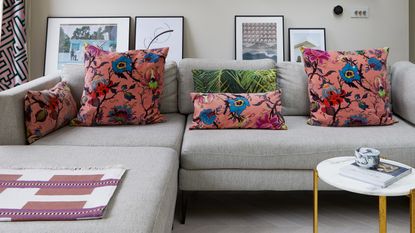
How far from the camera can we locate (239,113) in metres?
2.33

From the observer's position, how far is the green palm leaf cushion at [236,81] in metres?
2.52

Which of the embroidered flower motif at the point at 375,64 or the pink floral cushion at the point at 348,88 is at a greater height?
the embroidered flower motif at the point at 375,64

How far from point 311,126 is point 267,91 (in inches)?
13.3

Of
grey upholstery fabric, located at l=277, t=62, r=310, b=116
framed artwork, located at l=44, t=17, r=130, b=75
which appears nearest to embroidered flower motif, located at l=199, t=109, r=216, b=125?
grey upholstery fabric, located at l=277, t=62, r=310, b=116

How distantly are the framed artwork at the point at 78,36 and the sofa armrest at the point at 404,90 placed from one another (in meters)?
1.97

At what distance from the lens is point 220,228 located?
206 cm

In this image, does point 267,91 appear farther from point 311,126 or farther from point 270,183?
point 270,183

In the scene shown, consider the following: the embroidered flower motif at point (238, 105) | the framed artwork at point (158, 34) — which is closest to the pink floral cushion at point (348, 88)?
the embroidered flower motif at point (238, 105)

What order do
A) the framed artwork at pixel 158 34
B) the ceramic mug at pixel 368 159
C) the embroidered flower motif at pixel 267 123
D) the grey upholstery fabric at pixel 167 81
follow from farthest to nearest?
the framed artwork at pixel 158 34 → the grey upholstery fabric at pixel 167 81 → the embroidered flower motif at pixel 267 123 → the ceramic mug at pixel 368 159

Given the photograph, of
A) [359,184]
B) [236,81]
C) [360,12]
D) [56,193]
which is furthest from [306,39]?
[56,193]

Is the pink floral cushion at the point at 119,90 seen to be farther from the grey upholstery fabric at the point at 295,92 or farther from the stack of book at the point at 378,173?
the stack of book at the point at 378,173

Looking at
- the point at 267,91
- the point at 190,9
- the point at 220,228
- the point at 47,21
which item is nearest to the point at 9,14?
the point at 47,21

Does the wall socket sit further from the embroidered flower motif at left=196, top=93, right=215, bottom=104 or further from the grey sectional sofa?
the embroidered flower motif at left=196, top=93, right=215, bottom=104

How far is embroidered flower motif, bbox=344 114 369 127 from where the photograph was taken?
7.74 ft
